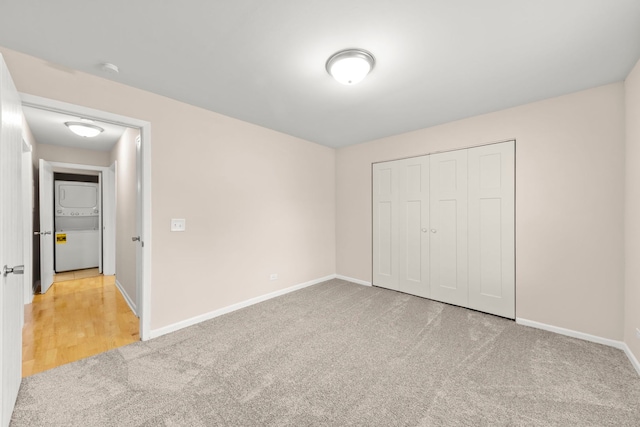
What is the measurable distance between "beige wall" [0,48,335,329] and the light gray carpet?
523 millimetres

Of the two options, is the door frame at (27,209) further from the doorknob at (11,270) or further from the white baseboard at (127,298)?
the doorknob at (11,270)

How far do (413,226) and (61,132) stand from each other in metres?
5.46

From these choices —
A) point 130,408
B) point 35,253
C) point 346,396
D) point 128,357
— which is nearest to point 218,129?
point 128,357

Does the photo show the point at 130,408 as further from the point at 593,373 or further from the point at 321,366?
the point at 593,373

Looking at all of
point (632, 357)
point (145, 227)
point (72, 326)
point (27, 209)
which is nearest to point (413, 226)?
point (632, 357)

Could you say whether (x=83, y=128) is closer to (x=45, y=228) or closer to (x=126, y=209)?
(x=126, y=209)

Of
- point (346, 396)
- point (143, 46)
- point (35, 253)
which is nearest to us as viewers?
point (346, 396)

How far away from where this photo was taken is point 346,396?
1.76 metres

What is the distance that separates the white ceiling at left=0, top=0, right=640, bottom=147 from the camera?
1.54 m

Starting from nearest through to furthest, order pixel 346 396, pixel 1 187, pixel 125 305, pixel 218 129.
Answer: pixel 1 187
pixel 346 396
pixel 218 129
pixel 125 305

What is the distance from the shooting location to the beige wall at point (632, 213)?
6.79 ft

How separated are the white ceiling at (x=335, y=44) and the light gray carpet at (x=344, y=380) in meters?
2.45

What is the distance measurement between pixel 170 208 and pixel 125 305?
1876 mm

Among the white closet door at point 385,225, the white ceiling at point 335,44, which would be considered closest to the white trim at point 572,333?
the white closet door at point 385,225
